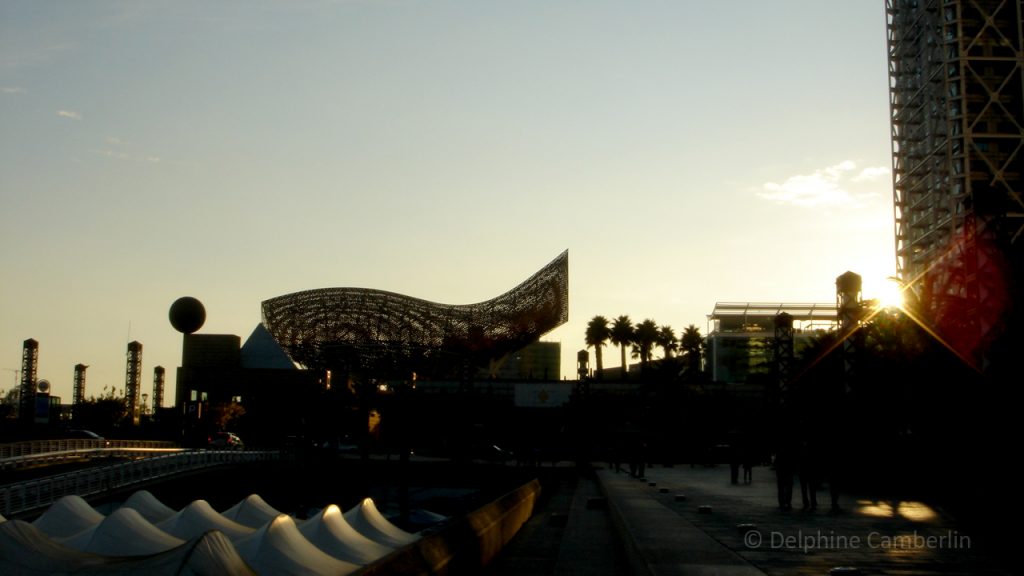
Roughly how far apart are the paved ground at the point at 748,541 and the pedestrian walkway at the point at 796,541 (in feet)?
0.05

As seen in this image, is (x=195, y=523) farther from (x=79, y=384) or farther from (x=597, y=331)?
(x=79, y=384)

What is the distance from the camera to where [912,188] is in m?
117

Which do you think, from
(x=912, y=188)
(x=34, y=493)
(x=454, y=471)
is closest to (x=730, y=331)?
(x=912, y=188)

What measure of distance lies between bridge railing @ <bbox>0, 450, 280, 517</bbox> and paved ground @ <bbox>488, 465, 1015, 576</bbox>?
1959 centimetres

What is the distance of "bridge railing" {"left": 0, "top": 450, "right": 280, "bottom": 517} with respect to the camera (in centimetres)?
3755

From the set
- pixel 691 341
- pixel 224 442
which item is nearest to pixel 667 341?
pixel 691 341

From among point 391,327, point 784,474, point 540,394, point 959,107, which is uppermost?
point 959,107

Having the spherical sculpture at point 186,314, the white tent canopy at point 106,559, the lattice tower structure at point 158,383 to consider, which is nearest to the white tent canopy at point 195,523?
the white tent canopy at point 106,559

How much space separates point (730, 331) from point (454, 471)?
107 metres

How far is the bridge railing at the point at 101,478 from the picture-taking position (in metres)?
37.6

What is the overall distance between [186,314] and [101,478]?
1711 centimetres

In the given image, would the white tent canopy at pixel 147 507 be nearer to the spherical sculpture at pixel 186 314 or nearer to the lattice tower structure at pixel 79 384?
the spherical sculpture at pixel 186 314

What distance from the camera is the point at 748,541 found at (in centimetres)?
1489

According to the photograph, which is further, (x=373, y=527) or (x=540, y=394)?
(x=540, y=394)
